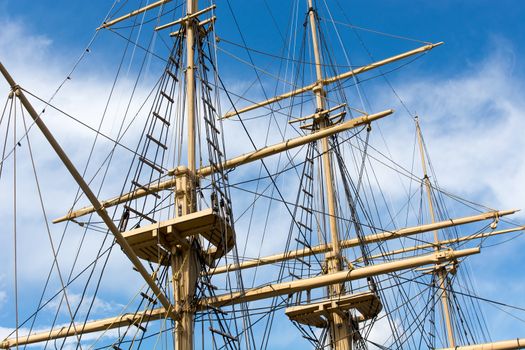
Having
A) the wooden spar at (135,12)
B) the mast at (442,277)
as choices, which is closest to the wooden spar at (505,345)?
the mast at (442,277)

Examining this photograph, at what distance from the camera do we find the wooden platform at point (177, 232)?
53.9ft

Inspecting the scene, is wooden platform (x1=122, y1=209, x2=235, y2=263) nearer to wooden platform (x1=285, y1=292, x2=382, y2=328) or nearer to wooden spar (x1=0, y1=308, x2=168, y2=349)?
wooden spar (x1=0, y1=308, x2=168, y2=349)

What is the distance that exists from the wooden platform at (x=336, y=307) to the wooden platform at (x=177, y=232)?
7493 mm

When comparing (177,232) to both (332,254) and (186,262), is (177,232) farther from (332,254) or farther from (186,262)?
(332,254)

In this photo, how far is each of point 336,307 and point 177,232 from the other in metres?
8.79

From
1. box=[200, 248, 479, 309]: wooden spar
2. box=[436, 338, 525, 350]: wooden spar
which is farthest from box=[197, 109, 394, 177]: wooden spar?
box=[436, 338, 525, 350]: wooden spar

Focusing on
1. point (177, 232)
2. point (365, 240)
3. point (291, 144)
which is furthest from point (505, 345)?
point (177, 232)

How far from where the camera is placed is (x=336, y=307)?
78.2ft

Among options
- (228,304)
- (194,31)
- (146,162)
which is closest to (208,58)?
(194,31)

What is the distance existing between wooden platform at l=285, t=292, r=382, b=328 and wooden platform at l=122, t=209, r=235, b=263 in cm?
749

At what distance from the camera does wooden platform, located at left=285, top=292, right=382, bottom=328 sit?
23562mm

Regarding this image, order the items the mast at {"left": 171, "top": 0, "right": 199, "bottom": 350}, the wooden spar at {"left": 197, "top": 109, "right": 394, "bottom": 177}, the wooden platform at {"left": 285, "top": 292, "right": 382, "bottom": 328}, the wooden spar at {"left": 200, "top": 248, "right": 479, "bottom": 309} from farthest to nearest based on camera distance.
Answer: the wooden platform at {"left": 285, "top": 292, "right": 382, "bottom": 328} < the wooden spar at {"left": 197, "top": 109, "right": 394, "bottom": 177} < the wooden spar at {"left": 200, "top": 248, "right": 479, "bottom": 309} < the mast at {"left": 171, "top": 0, "right": 199, "bottom": 350}

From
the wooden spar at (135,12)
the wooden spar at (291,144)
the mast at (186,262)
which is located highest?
the wooden spar at (135,12)

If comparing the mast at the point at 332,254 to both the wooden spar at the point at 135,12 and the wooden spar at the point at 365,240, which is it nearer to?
the wooden spar at the point at 365,240
